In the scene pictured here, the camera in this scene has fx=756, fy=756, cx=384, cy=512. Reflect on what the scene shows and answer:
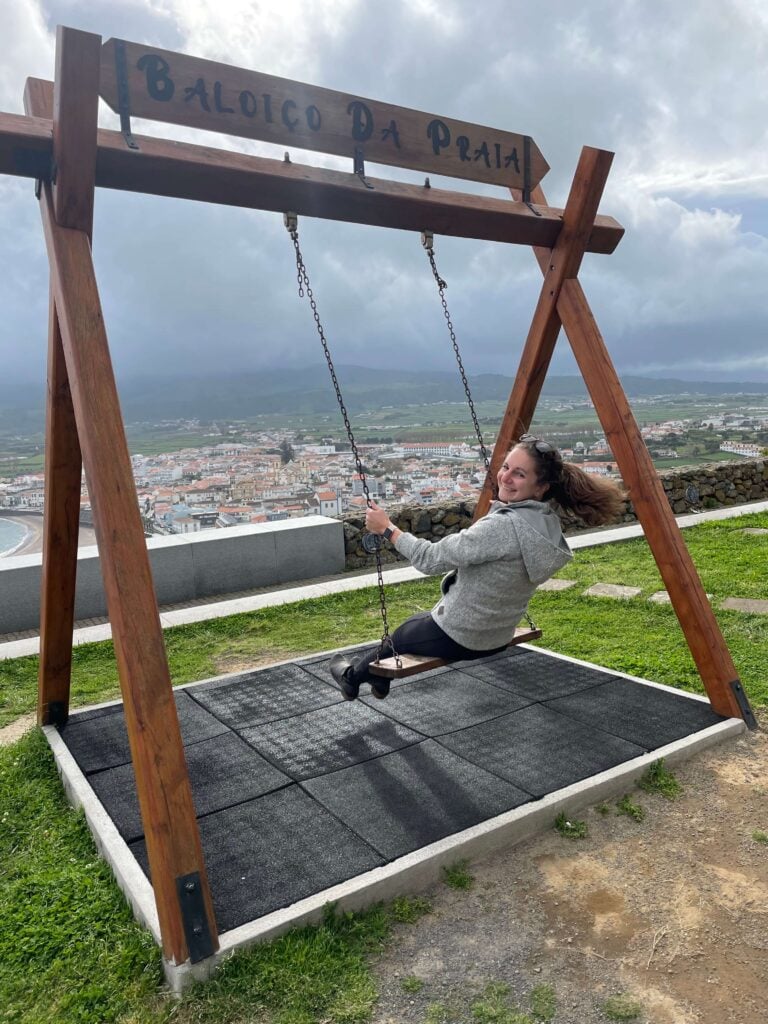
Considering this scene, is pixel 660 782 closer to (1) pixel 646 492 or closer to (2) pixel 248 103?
(1) pixel 646 492

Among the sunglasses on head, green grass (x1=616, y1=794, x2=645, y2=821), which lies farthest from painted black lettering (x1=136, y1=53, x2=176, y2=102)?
green grass (x1=616, y1=794, x2=645, y2=821)

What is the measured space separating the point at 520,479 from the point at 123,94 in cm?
216

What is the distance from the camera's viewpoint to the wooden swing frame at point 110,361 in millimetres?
2311

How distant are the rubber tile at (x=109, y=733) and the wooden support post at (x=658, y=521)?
234cm

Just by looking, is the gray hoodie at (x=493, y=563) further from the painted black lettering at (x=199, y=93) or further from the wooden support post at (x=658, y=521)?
the painted black lettering at (x=199, y=93)

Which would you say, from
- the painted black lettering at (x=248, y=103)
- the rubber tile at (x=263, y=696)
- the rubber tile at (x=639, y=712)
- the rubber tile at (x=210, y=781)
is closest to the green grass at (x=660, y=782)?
the rubber tile at (x=639, y=712)

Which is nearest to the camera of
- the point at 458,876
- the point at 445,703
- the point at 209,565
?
the point at 458,876

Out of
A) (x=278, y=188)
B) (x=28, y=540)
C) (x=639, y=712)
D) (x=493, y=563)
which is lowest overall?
(x=639, y=712)

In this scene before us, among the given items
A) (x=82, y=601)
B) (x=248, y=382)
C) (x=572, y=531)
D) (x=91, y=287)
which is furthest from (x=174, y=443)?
(x=91, y=287)

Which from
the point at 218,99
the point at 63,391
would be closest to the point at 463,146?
the point at 218,99

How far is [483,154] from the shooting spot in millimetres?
3645

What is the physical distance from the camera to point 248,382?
1775cm

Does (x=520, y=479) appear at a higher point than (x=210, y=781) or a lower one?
higher

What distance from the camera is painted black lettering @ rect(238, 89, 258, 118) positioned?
3.06 metres
